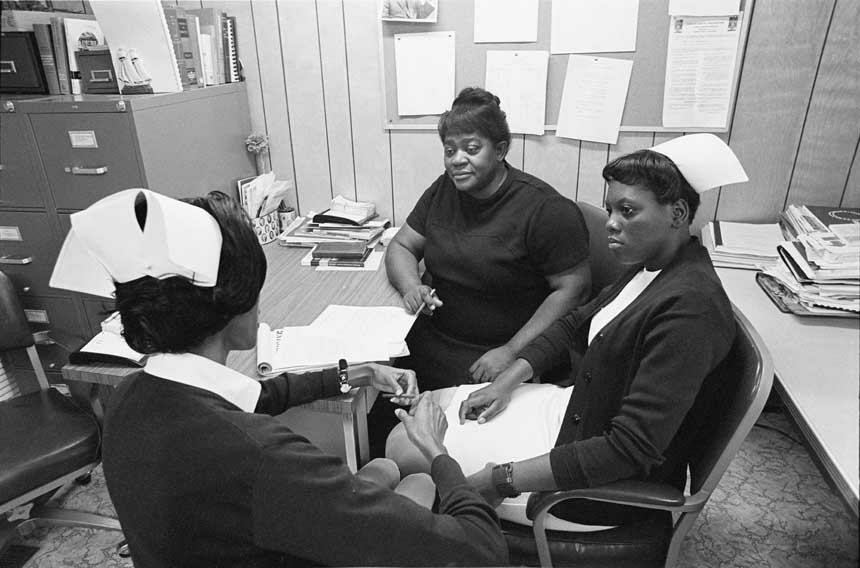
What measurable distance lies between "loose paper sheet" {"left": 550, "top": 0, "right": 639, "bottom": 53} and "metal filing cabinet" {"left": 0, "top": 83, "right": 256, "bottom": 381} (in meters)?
1.26

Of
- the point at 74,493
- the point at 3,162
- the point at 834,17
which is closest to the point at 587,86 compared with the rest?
the point at 834,17

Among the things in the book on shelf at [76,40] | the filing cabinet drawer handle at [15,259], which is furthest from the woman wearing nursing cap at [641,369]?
the book on shelf at [76,40]

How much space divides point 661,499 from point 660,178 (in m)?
0.62

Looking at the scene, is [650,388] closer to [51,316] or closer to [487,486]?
[487,486]

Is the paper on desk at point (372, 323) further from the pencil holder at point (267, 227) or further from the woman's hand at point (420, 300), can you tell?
the pencil holder at point (267, 227)

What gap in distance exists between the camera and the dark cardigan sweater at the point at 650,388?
1.03 m

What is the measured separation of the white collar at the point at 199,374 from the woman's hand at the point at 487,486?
532mm

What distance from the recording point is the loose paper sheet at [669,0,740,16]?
6.06 ft

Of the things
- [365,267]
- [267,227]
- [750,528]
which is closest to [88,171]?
[267,227]

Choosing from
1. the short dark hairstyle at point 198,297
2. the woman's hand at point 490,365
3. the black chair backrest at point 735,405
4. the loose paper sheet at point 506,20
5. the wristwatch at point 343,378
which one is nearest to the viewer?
the short dark hairstyle at point 198,297

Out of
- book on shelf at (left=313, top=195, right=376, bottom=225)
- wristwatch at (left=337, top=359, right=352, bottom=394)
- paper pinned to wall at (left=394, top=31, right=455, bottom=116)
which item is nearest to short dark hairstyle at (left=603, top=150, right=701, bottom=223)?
wristwatch at (left=337, top=359, right=352, bottom=394)

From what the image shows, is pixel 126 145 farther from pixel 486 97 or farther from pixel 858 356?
pixel 858 356

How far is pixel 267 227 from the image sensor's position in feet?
7.68

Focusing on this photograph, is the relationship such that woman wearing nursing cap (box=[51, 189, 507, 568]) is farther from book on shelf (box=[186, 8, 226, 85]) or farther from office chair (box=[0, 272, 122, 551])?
book on shelf (box=[186, 8, 226, 85])
